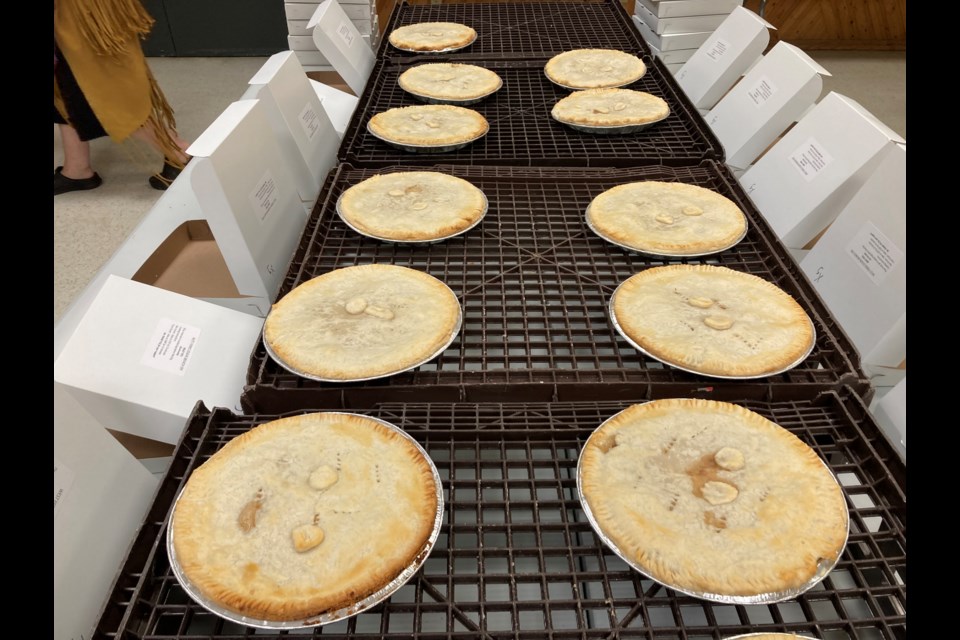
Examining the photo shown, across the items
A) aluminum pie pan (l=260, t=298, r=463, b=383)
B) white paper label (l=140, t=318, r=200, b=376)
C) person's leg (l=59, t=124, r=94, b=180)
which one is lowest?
person's leg (l=59, t=124, r=94, b=180)

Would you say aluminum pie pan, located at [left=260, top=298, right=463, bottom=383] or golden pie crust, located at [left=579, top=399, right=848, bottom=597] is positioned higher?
aluminum pie pan, located at [left=260, top=298, right=463, bottom=383]

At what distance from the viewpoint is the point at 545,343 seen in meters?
1.15

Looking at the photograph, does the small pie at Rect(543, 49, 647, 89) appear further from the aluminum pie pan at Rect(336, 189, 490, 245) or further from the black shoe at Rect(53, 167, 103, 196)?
the black shoe at Rect(53, 167, 103, 196)

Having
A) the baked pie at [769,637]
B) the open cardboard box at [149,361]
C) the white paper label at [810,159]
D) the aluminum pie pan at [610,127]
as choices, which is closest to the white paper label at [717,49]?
the aluminum pie pan at [610,127]

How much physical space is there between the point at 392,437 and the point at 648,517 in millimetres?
388

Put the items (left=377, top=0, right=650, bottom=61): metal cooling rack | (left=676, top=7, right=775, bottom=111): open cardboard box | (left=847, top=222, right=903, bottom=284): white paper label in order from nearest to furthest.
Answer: (left=847, top=222, right=903, bottom=284): white paper label
(left=676, top=7, right=775, bottom=111): open cardboard box
(left=377, top=0, right=650, bottom=61): metal cooling rack

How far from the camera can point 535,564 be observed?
821 mm

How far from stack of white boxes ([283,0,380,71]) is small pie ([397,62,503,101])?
0.78 metres

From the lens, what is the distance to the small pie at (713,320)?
1.04m

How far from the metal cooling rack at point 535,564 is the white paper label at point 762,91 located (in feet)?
4.71

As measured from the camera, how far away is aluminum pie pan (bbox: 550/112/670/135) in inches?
73.4

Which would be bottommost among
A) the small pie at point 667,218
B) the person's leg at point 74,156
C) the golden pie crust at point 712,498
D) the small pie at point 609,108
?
the person's leg at point 74,156

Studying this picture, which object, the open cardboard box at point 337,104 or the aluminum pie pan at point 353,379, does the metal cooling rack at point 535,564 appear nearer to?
the aluminum pie pan at point 353,379

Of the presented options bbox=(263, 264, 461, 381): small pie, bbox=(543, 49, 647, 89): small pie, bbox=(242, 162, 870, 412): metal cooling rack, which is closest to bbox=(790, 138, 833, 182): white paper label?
bbox=(242, 162, 870, 412): metal cooling rack
